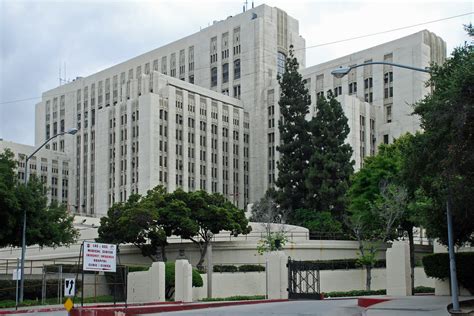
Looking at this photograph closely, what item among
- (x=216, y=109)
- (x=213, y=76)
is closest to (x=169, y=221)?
(x=216, y=109)

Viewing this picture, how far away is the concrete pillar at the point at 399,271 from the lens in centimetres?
3453

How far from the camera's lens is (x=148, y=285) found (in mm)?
43406

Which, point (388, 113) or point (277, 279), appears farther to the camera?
point (388, 113)

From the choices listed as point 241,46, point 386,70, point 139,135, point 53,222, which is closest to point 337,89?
point 386,70

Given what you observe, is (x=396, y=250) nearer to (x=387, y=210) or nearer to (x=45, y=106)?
(x=387, y=210)

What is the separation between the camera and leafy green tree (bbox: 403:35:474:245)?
58.4ft

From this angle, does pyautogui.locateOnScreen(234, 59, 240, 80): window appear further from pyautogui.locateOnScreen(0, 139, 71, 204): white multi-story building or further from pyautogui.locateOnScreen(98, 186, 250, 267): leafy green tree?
pyautogui.locateOnScreen(98, 186, 250, 267): leafy green tree

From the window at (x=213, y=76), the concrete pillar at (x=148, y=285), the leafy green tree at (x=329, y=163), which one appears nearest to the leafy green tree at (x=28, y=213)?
the concrete pillar at (x=148, y=285)

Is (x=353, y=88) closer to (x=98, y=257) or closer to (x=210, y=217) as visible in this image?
(x=210, y=217)

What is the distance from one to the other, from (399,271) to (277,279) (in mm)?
7541

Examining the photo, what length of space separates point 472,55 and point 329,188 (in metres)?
48.5

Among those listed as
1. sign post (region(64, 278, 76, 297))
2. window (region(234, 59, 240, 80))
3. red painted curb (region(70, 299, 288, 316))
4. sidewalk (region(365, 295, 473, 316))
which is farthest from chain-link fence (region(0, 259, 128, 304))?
window (region(234, 59, 240, 80))

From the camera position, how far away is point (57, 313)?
32.0 metres

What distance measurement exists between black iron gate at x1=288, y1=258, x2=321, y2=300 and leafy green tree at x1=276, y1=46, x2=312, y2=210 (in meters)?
29.3
